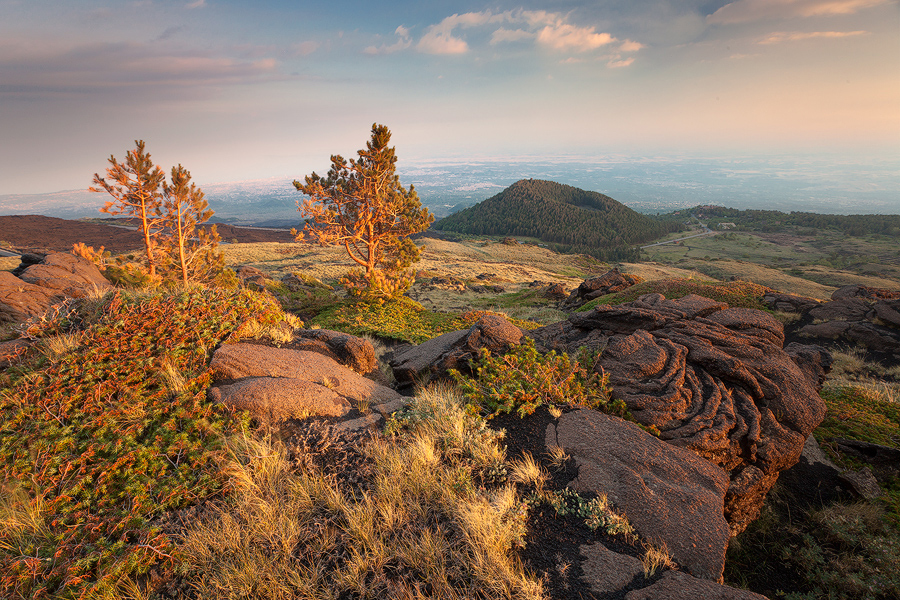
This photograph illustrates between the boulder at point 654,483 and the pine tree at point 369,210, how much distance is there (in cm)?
1659

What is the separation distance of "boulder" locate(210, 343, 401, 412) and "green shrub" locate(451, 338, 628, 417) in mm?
1836

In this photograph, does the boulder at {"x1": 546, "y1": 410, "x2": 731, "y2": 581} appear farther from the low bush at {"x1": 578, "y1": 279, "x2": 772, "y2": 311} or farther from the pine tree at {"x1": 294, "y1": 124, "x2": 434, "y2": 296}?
the pine tree at {"x1": 294, "y1": 124, "x2": 434, "y2": 296}

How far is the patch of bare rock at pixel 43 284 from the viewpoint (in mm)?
11624

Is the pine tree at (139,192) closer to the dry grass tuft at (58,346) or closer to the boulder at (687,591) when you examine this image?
the dry grass tuft at (58,346)

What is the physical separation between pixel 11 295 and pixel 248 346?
12950mm

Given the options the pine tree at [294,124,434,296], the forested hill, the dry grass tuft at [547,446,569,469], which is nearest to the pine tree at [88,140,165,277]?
the pine tree at [294,124,434,296]

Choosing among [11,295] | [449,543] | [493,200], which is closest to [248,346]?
[449,543]

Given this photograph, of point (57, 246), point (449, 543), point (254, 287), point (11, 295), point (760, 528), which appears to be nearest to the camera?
point (449, 543)

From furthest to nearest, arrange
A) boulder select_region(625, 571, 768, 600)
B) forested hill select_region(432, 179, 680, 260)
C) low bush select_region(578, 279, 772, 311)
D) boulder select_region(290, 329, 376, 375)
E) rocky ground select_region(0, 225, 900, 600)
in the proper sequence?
forested hill select_region(432, 179, 680, 260) < low bush select_region(578, 279, 772, 311) < boulder select_region(290, 329, 376, 375) < rocky ground select_region(0, 225, 900, 600) < boulder select_region(625, 571, 768, 600)

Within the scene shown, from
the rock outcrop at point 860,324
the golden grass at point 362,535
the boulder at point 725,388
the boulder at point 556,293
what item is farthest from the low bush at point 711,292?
the golden grass at point 362,535

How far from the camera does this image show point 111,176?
16.7m

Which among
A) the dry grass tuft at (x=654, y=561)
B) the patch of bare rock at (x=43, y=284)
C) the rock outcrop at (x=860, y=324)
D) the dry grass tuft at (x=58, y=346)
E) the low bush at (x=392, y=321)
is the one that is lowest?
the rock outcrop at (x=860, y=324)

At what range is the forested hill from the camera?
119875 mm

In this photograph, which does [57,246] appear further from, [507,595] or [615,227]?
[615,227]
